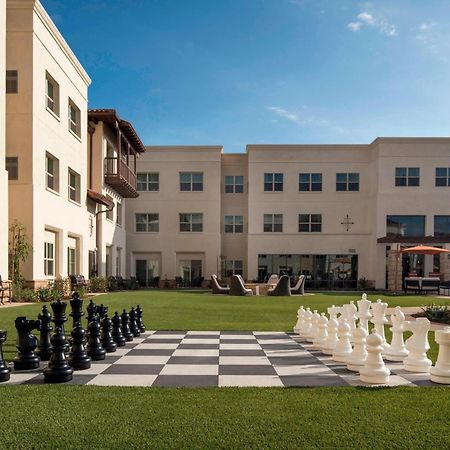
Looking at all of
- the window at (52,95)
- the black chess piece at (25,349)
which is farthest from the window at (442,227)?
the black chess piece at (25,349)

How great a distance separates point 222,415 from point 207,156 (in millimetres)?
28758

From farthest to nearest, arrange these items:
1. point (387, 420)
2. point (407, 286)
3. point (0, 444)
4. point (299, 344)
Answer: point (407, 286)
point (299, 344)
point (387, 420)
point (0, 444)

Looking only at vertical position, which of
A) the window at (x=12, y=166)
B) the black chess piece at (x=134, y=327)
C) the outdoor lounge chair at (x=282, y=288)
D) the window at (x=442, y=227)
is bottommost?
the outdoor lounge chair at (x=282, y=288)

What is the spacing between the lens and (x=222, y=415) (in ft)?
10.4

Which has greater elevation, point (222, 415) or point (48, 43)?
point (48, 43)

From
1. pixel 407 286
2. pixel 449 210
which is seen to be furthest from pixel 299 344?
pixel 449 210

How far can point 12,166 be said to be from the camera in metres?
14.5

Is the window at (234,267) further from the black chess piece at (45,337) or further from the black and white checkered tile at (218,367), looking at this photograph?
the black chess piece at (45,337)

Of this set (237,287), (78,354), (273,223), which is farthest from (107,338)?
(273,223)

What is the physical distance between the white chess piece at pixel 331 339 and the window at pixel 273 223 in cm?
2486

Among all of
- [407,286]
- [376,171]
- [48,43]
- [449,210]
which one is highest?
[48,43]

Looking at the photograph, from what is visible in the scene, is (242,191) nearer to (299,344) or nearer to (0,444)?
(299,344)

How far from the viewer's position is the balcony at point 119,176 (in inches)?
915

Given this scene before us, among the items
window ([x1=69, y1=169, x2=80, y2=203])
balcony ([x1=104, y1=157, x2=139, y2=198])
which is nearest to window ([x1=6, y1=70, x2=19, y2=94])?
window ([x1=69, y1=169, x2=80, y2=203])
